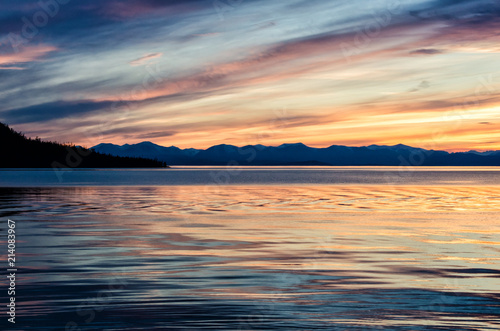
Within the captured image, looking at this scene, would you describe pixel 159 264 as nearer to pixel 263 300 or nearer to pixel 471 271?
pixel 263 300

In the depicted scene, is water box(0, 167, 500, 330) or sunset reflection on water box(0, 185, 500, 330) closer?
water box(0, 167, 500, 330)

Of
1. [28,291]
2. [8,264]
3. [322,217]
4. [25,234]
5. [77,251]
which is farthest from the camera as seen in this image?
[322,217]

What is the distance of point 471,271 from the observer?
750 inches

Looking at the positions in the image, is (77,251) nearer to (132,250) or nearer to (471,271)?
(132,250)

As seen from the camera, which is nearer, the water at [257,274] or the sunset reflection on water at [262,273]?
the water at [257,274]

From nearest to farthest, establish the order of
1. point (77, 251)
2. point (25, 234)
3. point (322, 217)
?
point (77, 251) < point (25, 234) < point (322, 217)

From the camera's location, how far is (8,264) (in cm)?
2023

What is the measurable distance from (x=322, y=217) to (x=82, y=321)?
1096 inches

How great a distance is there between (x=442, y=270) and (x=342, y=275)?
3.81m

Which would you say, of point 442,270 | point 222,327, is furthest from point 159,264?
point 442,270

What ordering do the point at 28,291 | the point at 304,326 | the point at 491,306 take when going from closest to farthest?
the point at 304,326, the point at 491,306, the point at 28,291

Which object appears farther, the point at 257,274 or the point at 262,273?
the point at 262,273

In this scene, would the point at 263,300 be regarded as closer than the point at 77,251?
Yes

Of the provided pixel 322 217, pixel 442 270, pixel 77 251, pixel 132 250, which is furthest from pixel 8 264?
pixel 322 217
